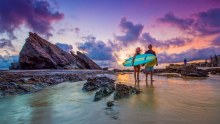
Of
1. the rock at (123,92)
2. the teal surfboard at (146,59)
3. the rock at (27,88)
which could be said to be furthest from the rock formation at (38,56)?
the rock at (123,92)

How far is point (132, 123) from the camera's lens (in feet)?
13.8

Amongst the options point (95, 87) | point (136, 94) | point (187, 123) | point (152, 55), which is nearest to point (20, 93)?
point (95, 87)

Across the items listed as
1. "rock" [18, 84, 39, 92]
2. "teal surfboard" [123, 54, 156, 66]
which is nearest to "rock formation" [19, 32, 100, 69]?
"teal surfboard" [123, 54, 156, 66]

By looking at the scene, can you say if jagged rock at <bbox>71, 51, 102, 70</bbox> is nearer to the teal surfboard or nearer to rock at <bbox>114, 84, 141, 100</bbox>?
the teal surfboard

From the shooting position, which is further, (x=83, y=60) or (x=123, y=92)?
(x=83, y=60)

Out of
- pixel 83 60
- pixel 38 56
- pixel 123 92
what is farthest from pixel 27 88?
pixel 83 60

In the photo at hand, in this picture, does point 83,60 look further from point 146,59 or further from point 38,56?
point 146,59

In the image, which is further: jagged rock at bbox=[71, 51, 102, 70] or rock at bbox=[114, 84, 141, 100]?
jagged rock at bbox=[71, 51, 102, 70]

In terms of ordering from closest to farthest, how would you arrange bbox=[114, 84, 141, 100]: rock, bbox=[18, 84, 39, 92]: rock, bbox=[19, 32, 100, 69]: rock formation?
bbox=[114, 84, 141, 100]: rock < bbox=[18, 84, 39, 92]: rock < bbox=[19, 32, 100, 69]: rock formation

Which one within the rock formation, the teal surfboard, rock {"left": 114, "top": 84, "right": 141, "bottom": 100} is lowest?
rock {"left": 114, "top": 84, "right": 141, "bottom": 100}

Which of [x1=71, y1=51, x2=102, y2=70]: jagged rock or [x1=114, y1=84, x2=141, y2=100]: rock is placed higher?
[x1=71, y1=51, x2=102, y2=70]: jagged rock

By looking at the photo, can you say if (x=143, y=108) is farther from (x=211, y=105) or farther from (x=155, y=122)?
(x=211, y=105)

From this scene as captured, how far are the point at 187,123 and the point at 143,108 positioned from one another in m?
1.47

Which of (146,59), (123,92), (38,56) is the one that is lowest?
(123,92)
